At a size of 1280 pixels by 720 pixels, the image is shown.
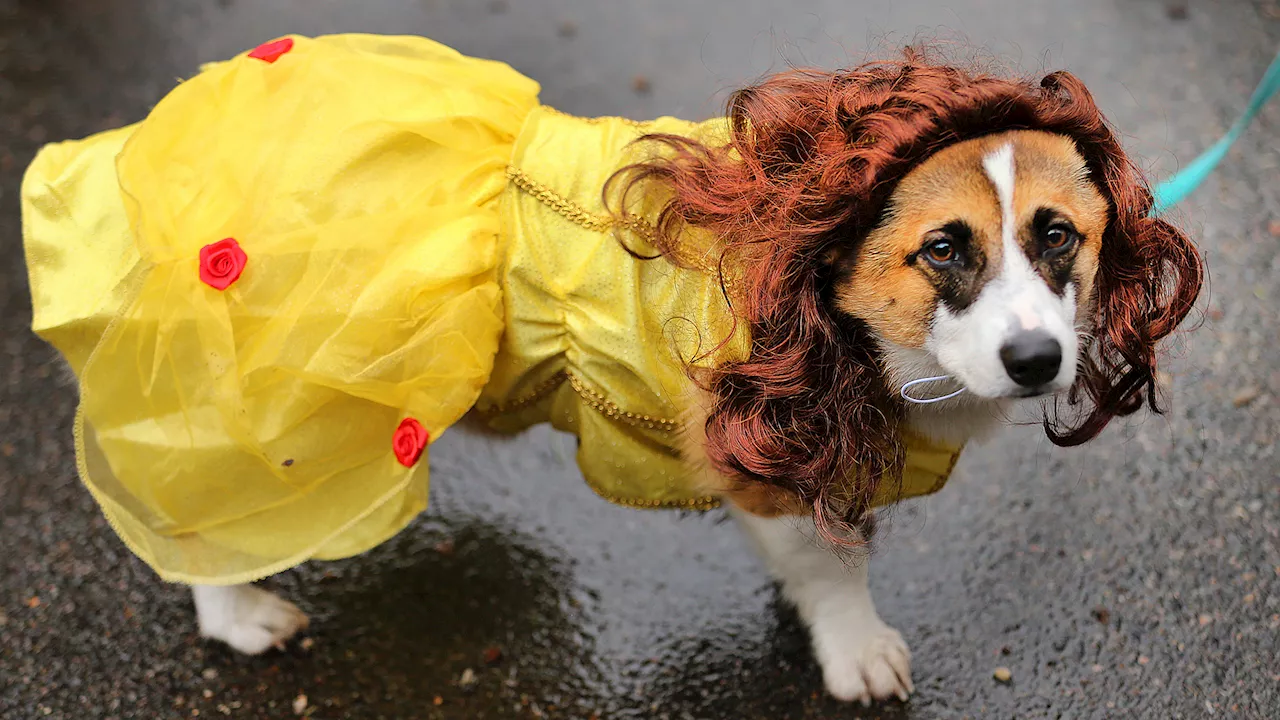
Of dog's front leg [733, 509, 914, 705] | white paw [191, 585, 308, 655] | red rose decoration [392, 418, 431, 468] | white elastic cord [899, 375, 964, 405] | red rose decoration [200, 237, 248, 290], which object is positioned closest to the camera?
white elastic cord [899, 375, 964, 405]

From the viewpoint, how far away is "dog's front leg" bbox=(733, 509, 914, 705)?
75.8 inches

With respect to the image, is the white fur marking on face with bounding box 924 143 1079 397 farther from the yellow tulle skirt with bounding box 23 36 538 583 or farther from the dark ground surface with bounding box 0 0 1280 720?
the yellow tulle skirt with bounding box 23 36 538 583

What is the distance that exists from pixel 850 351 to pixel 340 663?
1.24 metres

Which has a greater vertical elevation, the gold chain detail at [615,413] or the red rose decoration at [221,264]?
the red rose decoration at [221,264]

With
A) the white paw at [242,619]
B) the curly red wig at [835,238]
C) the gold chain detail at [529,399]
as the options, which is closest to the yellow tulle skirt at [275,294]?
the gold chain detail at [529,399]

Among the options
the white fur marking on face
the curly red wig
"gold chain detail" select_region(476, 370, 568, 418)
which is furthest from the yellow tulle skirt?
the white fur marking on face

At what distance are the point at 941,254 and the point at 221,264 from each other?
1.03 m

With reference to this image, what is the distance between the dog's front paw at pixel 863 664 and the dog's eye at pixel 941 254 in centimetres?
86

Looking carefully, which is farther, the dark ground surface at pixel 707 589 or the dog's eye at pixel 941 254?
the dark ground surface at pixel 707 589

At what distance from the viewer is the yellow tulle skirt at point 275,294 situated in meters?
1.62

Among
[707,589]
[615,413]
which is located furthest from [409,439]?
[707,589]

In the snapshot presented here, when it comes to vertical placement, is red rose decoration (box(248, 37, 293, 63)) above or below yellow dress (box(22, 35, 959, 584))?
above

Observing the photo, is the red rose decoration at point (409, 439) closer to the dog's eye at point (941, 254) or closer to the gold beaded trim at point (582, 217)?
the gold beaded trim at point (582, 217)

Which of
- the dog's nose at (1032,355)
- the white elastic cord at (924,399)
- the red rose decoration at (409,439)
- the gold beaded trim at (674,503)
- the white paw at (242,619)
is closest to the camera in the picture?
the dog's nose at (1032,355)
